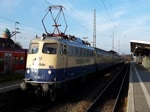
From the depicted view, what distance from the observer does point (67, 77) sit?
49.4 ft

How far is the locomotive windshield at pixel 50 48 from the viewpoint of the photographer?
13.9m

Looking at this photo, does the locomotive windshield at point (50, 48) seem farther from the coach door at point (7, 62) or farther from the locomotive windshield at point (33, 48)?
the coach door at point (7, 62)

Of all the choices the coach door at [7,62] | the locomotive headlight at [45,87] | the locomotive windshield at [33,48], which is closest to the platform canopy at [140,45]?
the coach door at [7,62]

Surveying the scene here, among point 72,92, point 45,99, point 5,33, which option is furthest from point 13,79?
point 5,33

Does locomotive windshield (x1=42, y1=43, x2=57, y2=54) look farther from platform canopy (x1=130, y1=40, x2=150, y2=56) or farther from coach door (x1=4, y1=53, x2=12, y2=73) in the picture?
platform canopy (x1=130, y1=40, x2=150, y2=56)

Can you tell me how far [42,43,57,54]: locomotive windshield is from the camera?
45.5 feet

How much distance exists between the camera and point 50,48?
45.8 feet

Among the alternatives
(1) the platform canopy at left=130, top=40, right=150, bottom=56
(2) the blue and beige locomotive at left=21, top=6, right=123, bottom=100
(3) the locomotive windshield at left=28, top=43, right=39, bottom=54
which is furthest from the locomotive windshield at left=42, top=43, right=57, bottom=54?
(1) the platform canopy at left=130, top=40, right=150, bottom=56

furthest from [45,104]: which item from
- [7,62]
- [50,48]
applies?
[7,62]

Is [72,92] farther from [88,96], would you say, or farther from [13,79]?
[13,79]

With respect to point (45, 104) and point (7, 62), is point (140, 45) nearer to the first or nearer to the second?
point (7, 62)

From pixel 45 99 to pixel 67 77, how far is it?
1.54 metres

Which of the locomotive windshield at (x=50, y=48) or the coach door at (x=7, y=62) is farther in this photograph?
the coach door at (x=7, y=62)

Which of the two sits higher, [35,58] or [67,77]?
[35,58]
